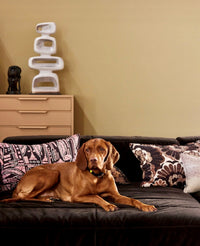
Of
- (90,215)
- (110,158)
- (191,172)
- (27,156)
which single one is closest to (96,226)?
(90,215)

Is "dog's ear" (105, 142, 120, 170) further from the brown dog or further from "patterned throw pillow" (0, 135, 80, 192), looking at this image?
"patterned throw pillow" (0, 135, 80, 192)

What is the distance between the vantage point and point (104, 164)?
2426mm

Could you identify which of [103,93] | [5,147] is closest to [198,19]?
[103,93]

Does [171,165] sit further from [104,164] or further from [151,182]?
[104,164]

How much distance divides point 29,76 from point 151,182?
215 centimetres

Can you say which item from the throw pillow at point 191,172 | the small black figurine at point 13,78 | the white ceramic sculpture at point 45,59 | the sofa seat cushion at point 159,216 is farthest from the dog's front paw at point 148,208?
the small black figurine at point 13,78

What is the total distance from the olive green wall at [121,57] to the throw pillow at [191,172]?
158cm

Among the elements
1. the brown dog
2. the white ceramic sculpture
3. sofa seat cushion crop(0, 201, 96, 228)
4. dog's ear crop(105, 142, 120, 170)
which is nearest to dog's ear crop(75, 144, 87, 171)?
the brown dog

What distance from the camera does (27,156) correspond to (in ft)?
8.75

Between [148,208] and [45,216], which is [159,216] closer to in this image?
[148,208]

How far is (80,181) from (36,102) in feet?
5.67

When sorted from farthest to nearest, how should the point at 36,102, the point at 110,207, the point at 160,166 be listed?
1. the point at 36,102
2. the point at 160,166
3. the point at 110,207

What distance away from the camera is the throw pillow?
106 inches

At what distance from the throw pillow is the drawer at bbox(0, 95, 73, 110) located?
5.18ft
